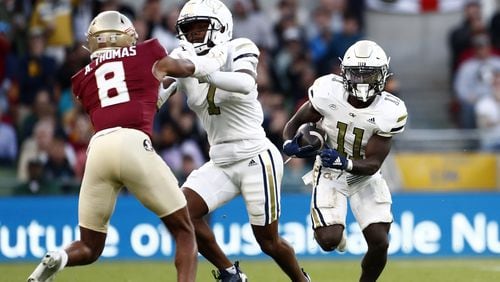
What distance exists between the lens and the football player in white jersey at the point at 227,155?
956cm

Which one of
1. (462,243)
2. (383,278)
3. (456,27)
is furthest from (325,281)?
(456,27)

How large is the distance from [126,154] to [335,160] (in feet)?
5.84

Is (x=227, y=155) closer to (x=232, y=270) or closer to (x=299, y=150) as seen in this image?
(x=299, y=150)

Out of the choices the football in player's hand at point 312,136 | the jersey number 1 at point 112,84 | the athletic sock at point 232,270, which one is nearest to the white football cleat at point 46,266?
the jersey number 1 at point 112,84

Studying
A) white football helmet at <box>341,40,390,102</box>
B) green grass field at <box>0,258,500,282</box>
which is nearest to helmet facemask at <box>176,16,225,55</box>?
white football helmet at <box>341,40,390,102</box>

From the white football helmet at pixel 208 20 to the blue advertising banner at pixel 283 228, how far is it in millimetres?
4988

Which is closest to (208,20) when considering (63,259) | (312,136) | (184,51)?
(184,51)

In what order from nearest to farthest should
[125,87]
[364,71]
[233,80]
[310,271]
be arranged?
[125,87], [233,80], [364,71], [310,271]

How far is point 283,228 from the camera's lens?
14391 mm

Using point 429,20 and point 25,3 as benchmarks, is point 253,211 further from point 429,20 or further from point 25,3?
point 429,20

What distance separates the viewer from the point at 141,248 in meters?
14.2

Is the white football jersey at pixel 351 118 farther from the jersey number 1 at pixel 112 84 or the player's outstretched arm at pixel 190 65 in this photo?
the jersey number 1 at pixel 112 84

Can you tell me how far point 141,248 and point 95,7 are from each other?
417cm

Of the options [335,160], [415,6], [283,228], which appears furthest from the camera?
[415,6]
